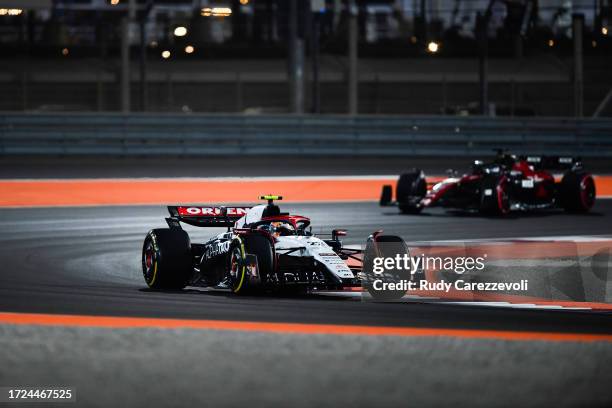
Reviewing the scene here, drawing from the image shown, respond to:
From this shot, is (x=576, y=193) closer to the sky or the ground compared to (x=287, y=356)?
closer to the sky

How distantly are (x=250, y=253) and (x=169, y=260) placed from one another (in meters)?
1.00

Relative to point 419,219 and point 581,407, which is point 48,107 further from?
point 581,407

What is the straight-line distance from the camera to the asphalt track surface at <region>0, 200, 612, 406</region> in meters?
6.43

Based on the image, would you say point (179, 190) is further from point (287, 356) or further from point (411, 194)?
point (287, 356)

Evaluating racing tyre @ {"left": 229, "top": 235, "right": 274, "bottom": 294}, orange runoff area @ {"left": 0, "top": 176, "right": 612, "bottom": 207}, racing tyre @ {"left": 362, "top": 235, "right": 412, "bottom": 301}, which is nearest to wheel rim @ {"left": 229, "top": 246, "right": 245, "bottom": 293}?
racing tyre @ {"left": 229, "top": 235, "right": 274, "bottom": 294}

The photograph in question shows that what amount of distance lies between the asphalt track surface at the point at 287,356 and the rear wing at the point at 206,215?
0.78m

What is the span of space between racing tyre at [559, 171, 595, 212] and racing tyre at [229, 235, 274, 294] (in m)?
10.3

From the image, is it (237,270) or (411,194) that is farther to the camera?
(411,194)

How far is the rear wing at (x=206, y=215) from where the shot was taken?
455 inches

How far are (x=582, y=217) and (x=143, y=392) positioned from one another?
1348 centimetres

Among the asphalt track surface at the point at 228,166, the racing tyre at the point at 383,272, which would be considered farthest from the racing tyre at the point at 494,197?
the asphalt track surface at the point at 228,166

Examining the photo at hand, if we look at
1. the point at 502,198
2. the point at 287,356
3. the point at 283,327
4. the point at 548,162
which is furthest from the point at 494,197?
→ the point at 287,356

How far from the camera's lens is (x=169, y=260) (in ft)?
35.7

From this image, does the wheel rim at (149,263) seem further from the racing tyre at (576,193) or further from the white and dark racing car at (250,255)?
the racing tyre at (576,193)
